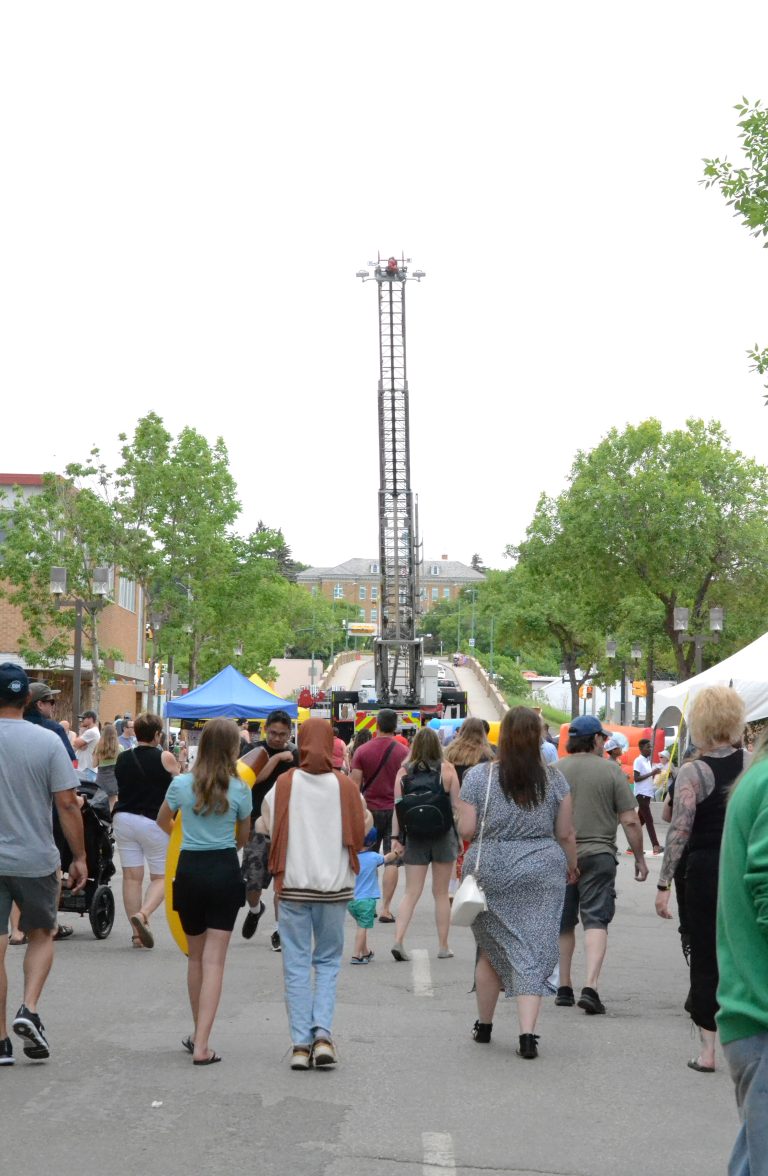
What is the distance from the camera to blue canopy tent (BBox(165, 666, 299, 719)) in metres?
27.4

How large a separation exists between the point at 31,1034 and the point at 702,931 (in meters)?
3.22

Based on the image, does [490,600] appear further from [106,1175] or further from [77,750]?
[106,1175]

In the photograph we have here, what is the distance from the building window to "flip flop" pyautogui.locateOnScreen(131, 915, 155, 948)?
50.1 metres

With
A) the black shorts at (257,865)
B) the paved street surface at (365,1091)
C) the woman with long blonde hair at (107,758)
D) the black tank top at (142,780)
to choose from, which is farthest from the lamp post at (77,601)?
the paved street surface at (365,1091)

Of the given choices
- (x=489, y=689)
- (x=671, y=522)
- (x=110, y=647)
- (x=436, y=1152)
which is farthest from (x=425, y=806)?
(x=489, y=689)

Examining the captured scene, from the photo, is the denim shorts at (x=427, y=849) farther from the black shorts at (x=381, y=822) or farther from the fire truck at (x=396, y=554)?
the fire truck at (x=396, y=554)

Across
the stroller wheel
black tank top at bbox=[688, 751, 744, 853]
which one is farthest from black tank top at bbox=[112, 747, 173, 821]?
black tank top at bbox=[688, 751, 744, 853]

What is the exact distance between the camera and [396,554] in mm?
37125

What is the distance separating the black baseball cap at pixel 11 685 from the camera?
749cm

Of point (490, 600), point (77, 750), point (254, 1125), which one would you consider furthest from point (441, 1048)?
point (490, 600)

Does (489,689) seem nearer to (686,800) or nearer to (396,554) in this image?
(396,554)

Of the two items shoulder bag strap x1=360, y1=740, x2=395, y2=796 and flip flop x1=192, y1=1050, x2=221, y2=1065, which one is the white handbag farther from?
shoulder bag strap x1=360, y1=740, x2=395, y2=796

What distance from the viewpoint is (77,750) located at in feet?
53.6

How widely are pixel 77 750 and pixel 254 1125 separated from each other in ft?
33.8
